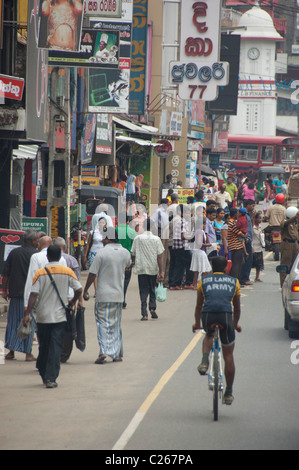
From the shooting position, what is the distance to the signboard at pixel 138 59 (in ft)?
103

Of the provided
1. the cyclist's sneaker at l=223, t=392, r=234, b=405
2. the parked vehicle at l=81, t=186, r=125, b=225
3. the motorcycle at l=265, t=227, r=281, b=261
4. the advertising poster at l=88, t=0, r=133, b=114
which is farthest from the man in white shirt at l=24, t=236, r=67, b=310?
the motorcycle at l=265, t=227, r=281, b=261

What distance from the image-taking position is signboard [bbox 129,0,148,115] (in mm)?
31438

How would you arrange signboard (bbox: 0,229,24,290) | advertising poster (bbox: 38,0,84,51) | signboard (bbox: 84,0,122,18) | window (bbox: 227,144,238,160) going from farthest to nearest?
window (bbox: 227,144,238,160), signboard (bbox: 84,0,122,18), advertising poster (bbox: 38,0,84,51), signboard (bbox: 0,229,24,290)

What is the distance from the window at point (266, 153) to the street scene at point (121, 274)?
24263 mm

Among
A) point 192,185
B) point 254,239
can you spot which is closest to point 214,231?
point 254,239

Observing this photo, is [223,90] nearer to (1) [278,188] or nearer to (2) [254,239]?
(1) [278,188]

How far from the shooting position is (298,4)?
10812 centimetres

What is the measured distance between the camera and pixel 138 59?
3219 centimetres

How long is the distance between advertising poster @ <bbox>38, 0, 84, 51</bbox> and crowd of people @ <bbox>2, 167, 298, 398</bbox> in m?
3.51

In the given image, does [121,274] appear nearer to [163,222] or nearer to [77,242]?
[163,222]

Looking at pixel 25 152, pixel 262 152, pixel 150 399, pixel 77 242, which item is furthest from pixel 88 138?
pixel 262 152

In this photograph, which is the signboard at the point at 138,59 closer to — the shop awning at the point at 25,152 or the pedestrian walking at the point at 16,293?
the shop awning at the point at 25,152

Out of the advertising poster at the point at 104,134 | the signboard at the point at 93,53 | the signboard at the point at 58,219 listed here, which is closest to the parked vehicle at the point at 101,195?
the advertising poster at the point at 104,134

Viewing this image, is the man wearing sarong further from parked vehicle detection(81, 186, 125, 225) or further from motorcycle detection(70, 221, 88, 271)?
parked vehicle detection(81, 186, 125, 225)
